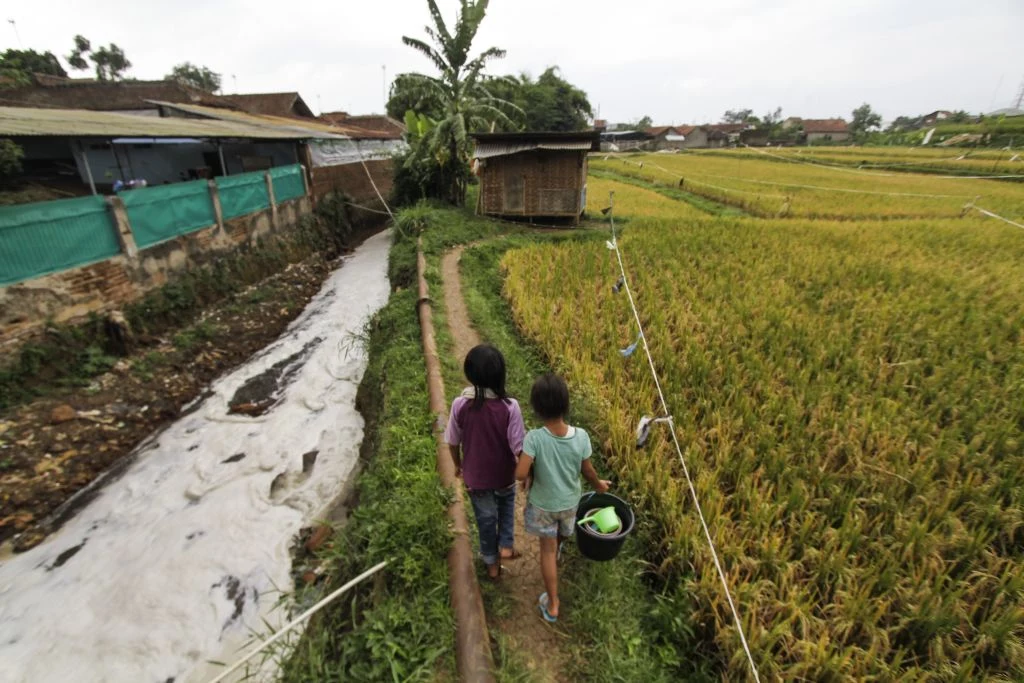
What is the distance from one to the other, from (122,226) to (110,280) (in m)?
0.90

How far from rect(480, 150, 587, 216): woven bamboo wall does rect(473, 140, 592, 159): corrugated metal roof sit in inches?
14.9

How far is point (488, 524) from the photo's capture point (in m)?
2.46

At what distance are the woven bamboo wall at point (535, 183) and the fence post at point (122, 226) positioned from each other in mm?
7720

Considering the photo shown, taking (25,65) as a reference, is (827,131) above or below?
below

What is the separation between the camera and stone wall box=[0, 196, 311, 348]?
550cm

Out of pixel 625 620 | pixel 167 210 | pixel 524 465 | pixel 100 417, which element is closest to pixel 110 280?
pixel 167 210

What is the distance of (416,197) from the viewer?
639 inches

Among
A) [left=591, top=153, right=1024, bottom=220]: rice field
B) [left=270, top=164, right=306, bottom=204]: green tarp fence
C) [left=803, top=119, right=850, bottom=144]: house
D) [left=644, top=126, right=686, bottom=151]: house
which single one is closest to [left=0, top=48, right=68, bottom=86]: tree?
[left=270, top=164, right=306, bottom=204]: green tarp fence

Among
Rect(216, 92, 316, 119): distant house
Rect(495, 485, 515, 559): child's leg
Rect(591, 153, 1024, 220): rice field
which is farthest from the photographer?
Rect(216, 92, 316, 119): distant house

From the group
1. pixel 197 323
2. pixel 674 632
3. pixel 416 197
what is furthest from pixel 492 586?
pixel 416 197

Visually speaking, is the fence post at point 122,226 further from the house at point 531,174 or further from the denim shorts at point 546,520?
the denim shorts at point 546,520

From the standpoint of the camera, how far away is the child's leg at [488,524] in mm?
2420

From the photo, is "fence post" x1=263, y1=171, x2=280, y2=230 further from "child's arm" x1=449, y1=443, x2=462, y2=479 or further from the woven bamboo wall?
"child's arm" x1=449, y1=443, x2=462, y2=479

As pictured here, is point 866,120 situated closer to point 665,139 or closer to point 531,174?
point 665,139
